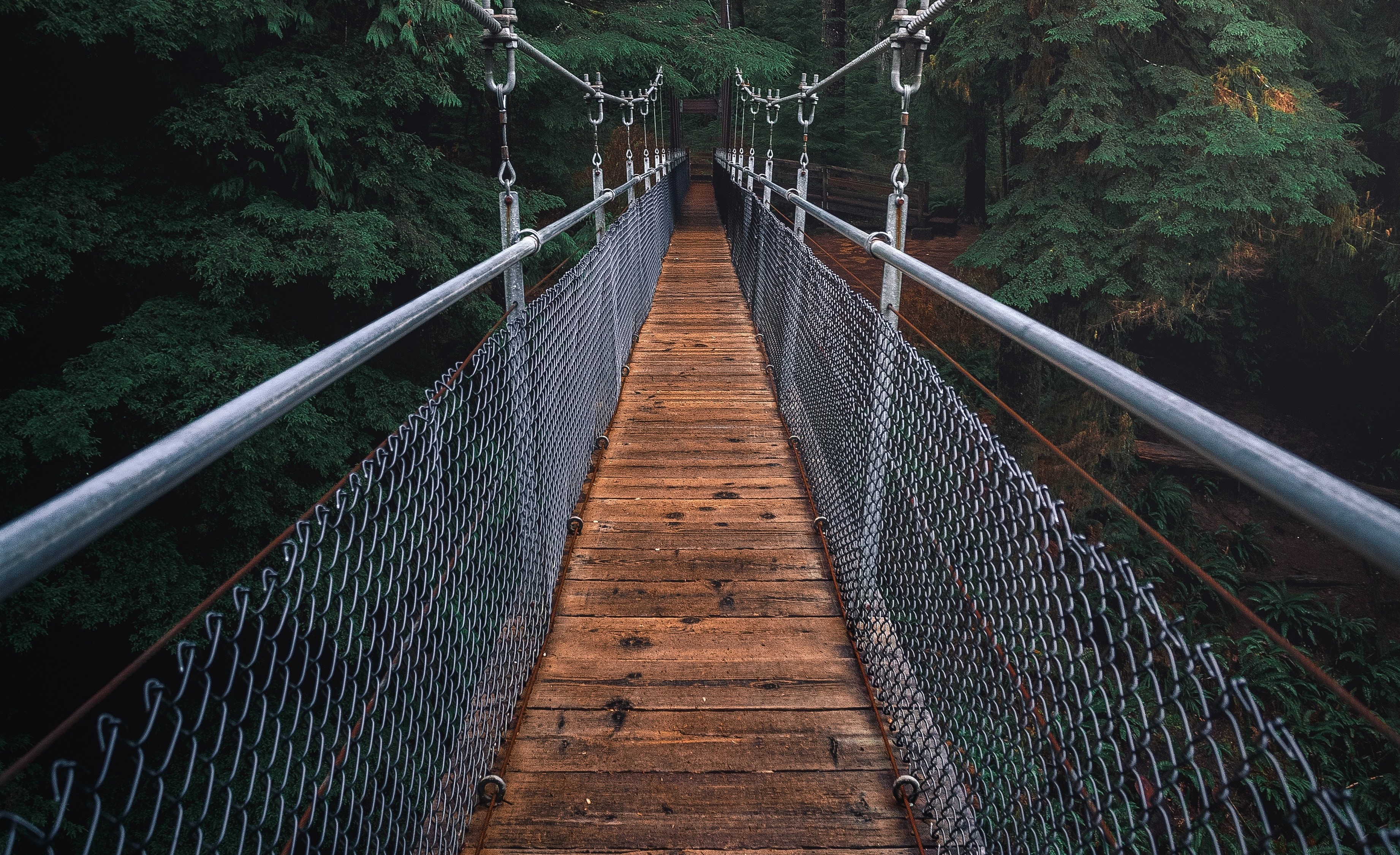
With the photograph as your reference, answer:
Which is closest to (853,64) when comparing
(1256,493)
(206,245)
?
(206,245)

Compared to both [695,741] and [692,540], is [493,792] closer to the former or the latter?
[695,741]

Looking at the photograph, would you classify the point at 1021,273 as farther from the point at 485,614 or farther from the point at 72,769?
the point at 72,769

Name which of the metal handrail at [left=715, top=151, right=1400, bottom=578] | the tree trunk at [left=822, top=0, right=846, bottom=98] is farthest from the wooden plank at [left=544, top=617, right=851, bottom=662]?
the tree trunk at [left=822, top=0, right=846, bottom=98]

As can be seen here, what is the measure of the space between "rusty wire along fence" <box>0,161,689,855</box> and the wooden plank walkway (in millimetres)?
163

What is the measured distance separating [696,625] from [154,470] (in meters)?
2.00

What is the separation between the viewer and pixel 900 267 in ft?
8.00

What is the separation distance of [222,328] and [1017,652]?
7.18m

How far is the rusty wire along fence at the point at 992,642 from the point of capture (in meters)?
1.04

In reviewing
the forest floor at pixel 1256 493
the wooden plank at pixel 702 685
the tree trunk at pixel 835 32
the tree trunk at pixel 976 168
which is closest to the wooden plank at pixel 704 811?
the wooden plank at pixel 702 685

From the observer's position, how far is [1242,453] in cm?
97

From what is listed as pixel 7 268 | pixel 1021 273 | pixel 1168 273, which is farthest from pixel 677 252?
pixel 7 268

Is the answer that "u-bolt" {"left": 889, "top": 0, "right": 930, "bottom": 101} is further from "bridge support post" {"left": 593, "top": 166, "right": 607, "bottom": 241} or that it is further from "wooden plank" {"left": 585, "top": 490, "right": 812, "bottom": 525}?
"bridge support post" {"left": 593, "top": 166, "right": 607, "bottom": 241}

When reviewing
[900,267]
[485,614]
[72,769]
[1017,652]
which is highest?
[900,267]

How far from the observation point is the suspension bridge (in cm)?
98
